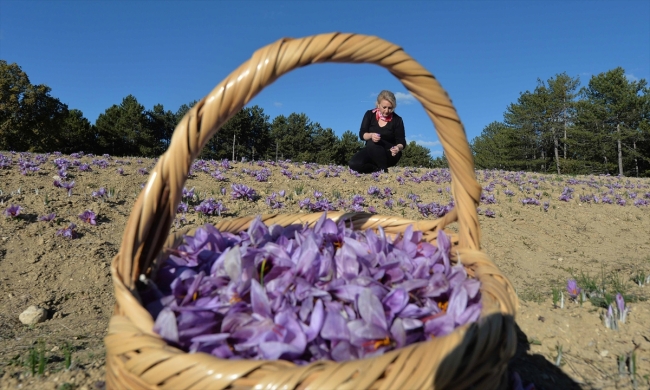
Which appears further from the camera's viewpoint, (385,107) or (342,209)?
(385,107)

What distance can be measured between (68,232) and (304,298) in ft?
12.2

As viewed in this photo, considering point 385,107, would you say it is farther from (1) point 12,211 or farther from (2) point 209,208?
(1) point 12,211

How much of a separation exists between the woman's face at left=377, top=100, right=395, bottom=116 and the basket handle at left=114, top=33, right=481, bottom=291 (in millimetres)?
5802

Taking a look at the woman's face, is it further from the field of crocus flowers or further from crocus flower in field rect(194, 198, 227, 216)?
crocus flower in field rect(194, 198, 227, 216)

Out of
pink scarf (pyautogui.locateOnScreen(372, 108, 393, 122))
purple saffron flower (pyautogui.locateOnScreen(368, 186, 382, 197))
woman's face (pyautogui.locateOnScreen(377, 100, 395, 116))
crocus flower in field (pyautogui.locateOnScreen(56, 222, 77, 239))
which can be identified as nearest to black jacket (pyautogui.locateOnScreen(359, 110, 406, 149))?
pink scarf (pyautogui.locateOnScreen(372, 108, 393, 122))

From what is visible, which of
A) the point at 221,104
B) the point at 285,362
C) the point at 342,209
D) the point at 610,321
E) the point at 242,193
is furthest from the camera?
the point at 242,193

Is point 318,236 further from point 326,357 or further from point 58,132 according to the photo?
point 58,132

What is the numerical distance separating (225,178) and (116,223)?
8.52ft

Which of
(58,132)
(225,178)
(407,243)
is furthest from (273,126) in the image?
(407,243)

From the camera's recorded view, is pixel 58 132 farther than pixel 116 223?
Yes

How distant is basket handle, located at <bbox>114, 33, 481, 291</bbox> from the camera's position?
121 cm

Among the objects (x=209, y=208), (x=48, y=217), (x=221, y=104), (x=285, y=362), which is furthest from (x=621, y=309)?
(x=48, y=217)

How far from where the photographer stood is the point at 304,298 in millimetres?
1294

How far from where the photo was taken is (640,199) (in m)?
8.45
